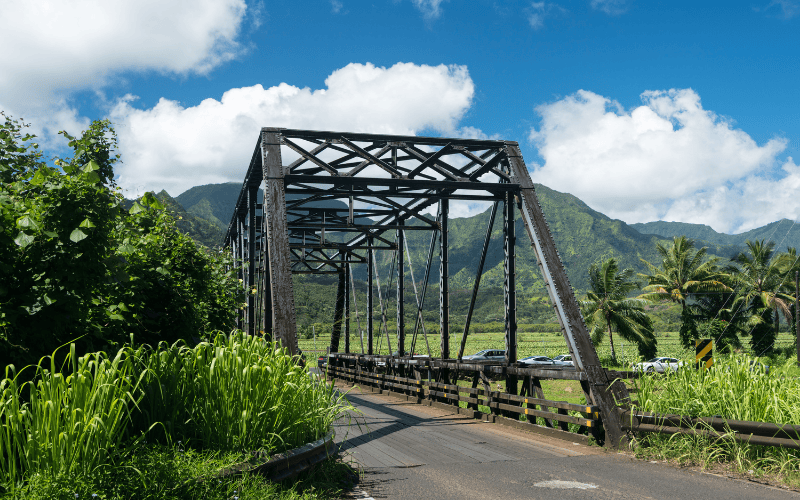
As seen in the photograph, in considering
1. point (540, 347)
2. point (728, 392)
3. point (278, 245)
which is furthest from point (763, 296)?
point (278, 245)

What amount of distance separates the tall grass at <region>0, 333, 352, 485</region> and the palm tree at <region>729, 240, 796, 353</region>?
148ft

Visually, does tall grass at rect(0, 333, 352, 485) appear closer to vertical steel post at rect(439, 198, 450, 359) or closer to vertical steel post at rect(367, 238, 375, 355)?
vertical steel post at rect(439, 198, 450, 359)

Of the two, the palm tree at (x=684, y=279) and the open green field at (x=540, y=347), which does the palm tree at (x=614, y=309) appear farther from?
the palm tree at (x=684, y=279)

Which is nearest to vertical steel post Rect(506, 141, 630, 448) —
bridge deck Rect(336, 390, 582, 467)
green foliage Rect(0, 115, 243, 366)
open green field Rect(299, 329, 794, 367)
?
bridge deck Rect(336, 390, 582, 467)

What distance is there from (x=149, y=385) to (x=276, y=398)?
110 cm

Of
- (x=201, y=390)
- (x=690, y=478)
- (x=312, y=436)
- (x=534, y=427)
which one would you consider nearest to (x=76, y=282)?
(x=201, y=390)

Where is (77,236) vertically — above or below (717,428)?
above

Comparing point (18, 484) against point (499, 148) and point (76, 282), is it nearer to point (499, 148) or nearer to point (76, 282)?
point (76, 282)

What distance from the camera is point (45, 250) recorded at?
470cm

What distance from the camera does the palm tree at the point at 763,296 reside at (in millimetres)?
43875

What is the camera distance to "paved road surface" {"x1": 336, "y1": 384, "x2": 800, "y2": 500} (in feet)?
18.6

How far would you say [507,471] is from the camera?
22.1ft

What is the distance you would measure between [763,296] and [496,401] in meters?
41.3

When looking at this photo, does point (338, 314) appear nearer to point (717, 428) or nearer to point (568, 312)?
point (568, 312)
